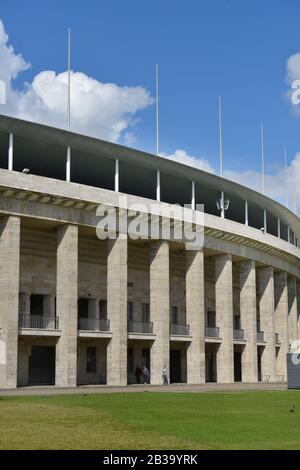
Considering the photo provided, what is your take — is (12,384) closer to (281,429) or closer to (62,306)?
(62,306)

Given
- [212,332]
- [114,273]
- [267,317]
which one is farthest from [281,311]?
[114,273]

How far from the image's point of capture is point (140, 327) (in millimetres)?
48594

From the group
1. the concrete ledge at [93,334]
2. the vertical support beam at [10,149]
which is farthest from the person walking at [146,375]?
the vertical support beam at [10,149]

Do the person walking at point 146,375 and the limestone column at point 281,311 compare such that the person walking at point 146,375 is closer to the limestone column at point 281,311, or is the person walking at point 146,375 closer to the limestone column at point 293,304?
the limestone column at point 281,311

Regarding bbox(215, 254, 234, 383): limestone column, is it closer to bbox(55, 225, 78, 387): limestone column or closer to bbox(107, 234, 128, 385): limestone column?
bbox(107, 234, 128, 385): limestone column

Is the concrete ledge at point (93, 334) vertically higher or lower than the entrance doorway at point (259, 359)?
higher

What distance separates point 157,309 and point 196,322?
155 inches

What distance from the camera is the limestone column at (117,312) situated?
43.0 metres

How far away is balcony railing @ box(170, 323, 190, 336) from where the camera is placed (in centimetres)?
4994

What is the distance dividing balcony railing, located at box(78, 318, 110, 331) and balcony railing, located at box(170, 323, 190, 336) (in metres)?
6.53

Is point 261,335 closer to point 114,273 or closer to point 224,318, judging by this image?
point 224,318

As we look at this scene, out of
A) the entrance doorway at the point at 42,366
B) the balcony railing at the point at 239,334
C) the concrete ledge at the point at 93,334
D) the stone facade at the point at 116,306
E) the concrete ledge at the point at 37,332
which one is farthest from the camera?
the balcony railing at the point at 239,334

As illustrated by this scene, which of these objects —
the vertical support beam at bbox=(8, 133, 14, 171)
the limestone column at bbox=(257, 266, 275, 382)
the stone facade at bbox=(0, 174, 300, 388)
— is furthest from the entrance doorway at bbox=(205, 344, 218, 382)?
the vertical support beam at bbox=(8, 133, 14, 171)

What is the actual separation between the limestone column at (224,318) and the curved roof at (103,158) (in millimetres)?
5720
